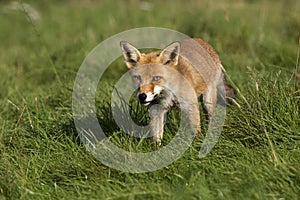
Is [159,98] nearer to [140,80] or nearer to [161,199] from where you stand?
[140,80]

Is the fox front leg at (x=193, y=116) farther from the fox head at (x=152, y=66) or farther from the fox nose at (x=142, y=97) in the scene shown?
the fox nose at (x=142, y=97)

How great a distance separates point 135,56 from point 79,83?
4.26 feet

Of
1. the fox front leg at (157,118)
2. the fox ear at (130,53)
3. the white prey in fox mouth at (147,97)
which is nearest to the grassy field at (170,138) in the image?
the fox front leg at (157,118)

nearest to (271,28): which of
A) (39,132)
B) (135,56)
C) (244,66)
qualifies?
(244,66)

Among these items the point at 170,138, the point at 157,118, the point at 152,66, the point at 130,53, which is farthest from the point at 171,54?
the point at 170,138

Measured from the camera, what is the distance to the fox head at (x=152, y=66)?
15.1 ft

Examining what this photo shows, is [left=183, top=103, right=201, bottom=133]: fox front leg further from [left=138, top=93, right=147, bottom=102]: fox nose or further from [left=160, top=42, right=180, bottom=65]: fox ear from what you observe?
[left=138, top=93, right=147, bottom=102]: fox nose

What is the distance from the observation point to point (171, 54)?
4824 mm

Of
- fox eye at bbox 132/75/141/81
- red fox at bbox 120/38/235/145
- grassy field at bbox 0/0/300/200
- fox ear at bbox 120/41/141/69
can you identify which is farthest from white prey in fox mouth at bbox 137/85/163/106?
fox ear at bbox 120/41/141/69

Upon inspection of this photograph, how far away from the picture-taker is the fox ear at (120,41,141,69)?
191 inches

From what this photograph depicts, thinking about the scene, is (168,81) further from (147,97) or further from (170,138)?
(170,138)

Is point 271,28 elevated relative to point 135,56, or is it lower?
lower

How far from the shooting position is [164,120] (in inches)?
193

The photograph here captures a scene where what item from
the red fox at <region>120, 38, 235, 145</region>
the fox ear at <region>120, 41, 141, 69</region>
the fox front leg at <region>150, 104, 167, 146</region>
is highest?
the fox ear at <region>120, 41, 141, 69</region>
